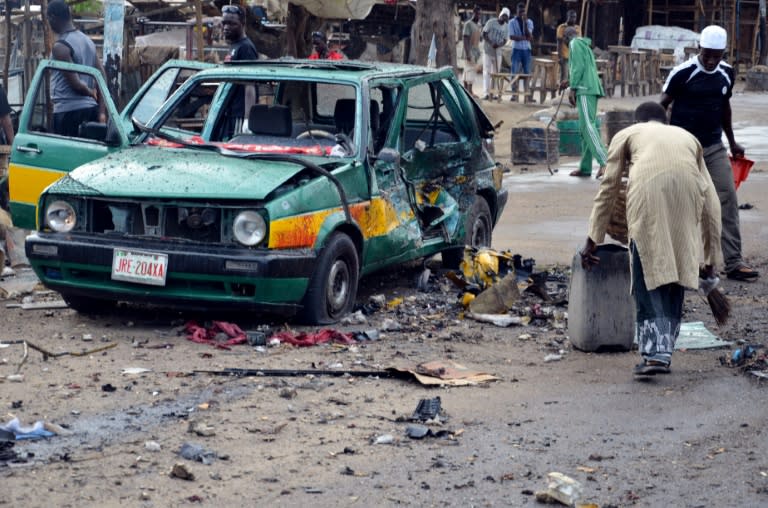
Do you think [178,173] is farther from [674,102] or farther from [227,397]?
[674,102]

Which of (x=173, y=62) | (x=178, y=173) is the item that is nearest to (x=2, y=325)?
(x=178, y=173)

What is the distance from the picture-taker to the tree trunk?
63.7 feet

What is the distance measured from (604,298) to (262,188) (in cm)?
206

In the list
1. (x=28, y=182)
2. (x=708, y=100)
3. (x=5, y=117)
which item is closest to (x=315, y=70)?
(x=28, y=182)

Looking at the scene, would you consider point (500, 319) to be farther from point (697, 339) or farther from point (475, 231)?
point (475, 231)

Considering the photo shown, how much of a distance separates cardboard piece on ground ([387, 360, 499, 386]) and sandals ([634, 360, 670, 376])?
757 mm

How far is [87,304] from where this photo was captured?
8.28 metres

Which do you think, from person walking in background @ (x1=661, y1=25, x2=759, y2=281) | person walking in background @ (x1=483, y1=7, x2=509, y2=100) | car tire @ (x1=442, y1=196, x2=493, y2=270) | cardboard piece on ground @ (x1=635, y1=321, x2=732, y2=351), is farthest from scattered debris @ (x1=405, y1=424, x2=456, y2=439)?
person walking in background @ (x1=483, y1=7, x2=509, y2=100)

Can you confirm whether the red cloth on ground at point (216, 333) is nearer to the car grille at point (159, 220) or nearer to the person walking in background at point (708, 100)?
the car grille at point (159, 220)

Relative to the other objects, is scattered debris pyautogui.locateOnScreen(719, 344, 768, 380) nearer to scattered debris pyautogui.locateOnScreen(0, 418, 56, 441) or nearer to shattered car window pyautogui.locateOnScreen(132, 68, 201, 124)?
scattered debris pyautogui.locateOnScreen(0, 418, 56, 441)

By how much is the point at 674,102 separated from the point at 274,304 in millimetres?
3828

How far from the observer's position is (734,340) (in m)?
8.02

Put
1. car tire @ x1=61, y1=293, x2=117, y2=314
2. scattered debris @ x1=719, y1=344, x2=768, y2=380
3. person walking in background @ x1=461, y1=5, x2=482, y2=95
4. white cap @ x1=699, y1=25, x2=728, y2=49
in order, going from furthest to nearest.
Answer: person walking in background @ x1=461, y1=5, x2=482, y2=95, white cap @ x1=699, y1=25, x2=728, y2=49, car tire @ x1=61, y1=293, x2=117, y2=314, scattered debris @ x1=719, y1=344, x2=768, y2=380

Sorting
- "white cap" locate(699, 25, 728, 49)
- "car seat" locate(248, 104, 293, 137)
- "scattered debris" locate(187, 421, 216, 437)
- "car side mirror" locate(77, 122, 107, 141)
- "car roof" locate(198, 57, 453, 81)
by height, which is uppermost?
"white cap" locate(699, 25, 728, 49)
